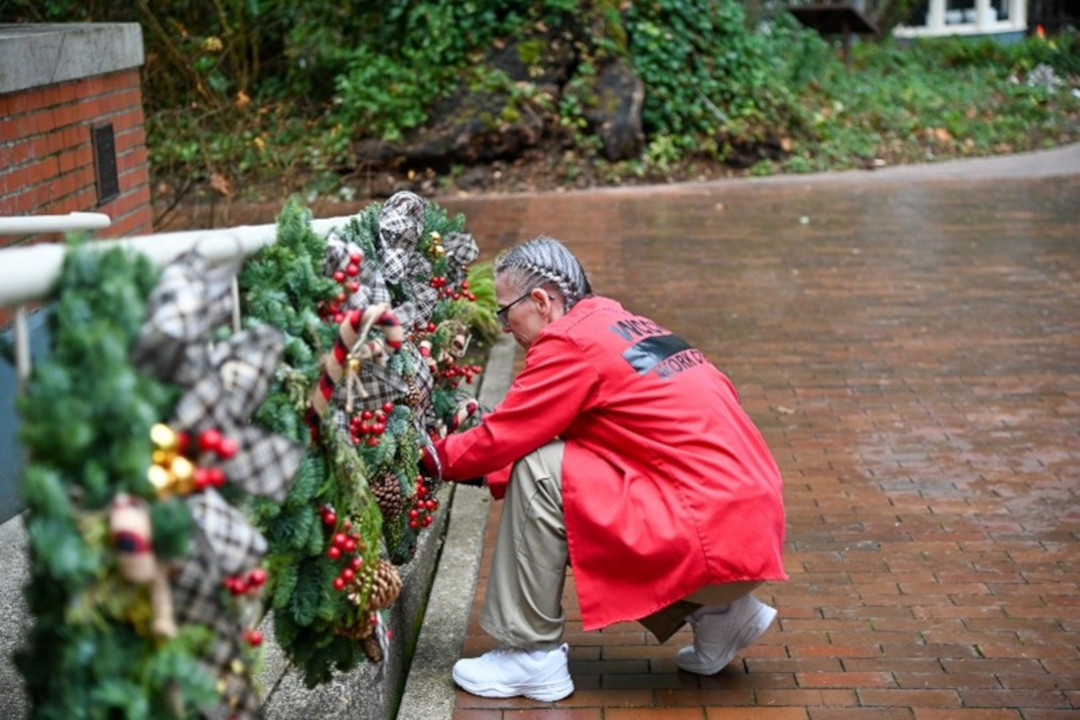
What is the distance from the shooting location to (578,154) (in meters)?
13.7

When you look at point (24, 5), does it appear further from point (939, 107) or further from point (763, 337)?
point (939, 107)

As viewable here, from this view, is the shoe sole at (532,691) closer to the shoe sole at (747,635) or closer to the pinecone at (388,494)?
the shoe sole at (747,635)

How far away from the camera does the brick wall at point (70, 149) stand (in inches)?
221

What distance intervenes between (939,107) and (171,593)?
1649 centimetres

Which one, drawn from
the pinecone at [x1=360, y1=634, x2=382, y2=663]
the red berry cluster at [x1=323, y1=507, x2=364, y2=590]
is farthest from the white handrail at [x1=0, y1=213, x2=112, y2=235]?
the pinecone at [x1=360, y1=634, x2=382, y2=663]

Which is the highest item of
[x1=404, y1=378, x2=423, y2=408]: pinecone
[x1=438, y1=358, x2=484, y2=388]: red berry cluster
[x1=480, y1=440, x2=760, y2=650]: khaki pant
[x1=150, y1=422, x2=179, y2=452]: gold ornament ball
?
[x1=150, y1=422, x2=179, y2=452]: gold ornament ball

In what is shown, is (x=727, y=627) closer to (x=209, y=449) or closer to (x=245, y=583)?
(x=245, y=583)

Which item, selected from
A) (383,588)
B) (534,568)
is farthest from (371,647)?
(534,568)

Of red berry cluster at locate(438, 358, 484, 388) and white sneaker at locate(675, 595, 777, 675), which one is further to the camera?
red berry cluster at locate(438, 358, 484, 388)

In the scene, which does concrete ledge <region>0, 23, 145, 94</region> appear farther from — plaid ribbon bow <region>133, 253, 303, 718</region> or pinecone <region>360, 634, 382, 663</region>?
plaid ribbon bow <region>133, 253, 303, 718</region>

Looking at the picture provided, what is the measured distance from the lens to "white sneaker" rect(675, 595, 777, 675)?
13.4 ft

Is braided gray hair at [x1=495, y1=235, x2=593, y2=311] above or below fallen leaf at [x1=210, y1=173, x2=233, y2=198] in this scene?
above

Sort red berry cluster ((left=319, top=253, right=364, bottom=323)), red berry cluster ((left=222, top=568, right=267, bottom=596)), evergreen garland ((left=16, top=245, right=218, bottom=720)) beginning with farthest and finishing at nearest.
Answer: red berry cluster ((left=319, top=253, right=364, bottom=323))
red berry cluster ((left=222, top=568, right=267, bottom=596))
evergreen garland ((left=16, top=245, right=218, bottom=720))

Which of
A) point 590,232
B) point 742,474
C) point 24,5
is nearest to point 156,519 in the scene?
point 742,474
